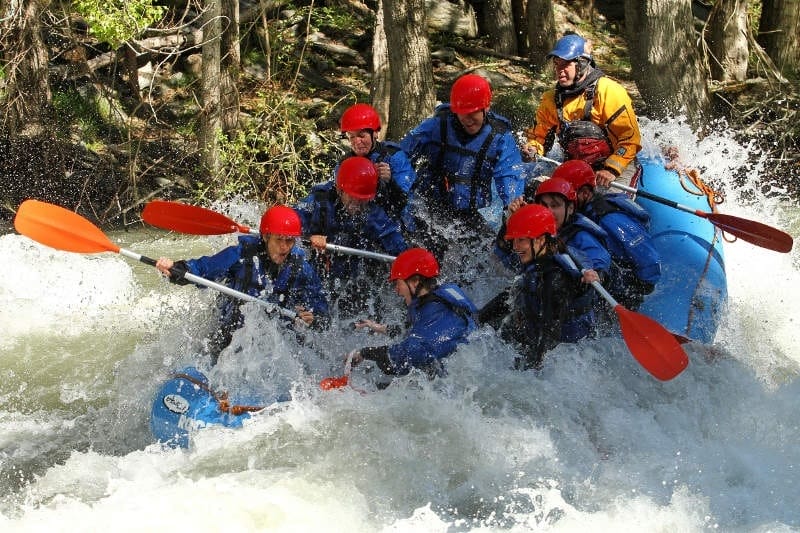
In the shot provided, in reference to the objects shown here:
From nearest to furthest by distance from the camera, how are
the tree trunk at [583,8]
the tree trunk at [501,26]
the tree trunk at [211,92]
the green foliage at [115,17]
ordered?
the green foliage at [115,17], the tree trunk at [211,92], the tree trunk at [501,26], the tree trunk at [583,8]

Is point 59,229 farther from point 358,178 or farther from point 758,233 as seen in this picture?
point 758,233

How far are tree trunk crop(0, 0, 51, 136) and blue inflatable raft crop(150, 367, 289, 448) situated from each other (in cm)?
553

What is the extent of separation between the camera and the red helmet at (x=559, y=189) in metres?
5.96

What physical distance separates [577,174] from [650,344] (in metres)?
1.28

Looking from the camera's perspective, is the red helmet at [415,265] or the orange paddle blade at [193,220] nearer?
the red helmet at [415,265]

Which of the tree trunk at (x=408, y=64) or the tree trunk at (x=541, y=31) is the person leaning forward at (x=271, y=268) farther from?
the tree trunk at (x=541, y=31)

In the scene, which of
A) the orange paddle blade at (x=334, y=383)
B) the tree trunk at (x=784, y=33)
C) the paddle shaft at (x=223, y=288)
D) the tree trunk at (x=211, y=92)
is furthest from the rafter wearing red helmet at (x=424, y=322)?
the tree trunk at (x=784, y=33)

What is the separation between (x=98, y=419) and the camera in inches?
249

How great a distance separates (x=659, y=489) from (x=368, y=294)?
2.48 m

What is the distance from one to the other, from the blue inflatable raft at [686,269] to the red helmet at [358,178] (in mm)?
1973

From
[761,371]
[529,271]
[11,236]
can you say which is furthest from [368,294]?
[11,236]

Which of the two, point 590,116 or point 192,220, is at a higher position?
point 590,116

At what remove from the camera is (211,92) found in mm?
10336

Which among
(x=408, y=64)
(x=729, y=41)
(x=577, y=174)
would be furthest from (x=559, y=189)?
(x=729, y=41)
